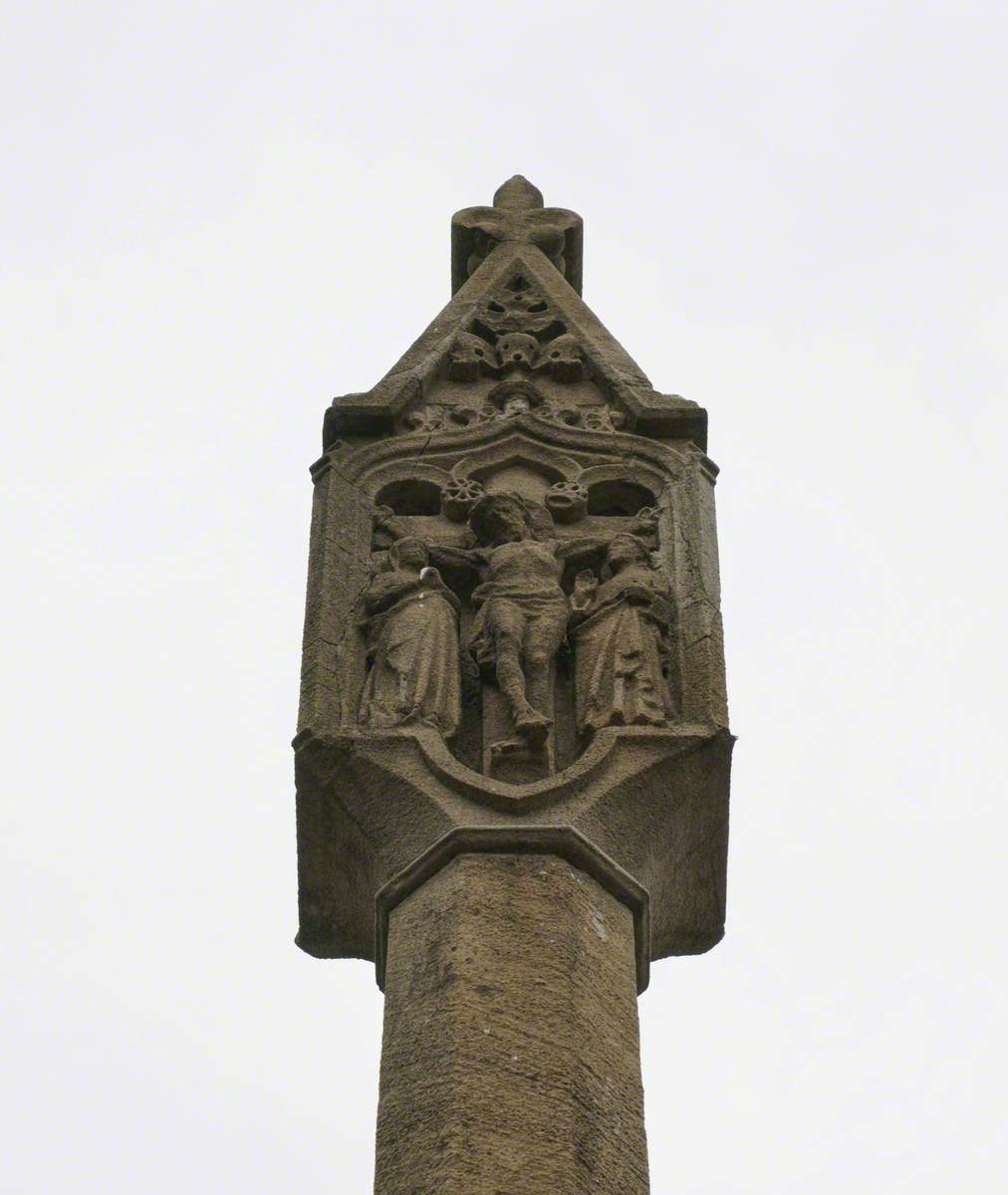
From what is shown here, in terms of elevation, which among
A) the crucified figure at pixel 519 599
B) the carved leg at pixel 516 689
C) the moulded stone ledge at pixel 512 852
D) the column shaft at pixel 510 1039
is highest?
the crucified figure at pixel 519 599

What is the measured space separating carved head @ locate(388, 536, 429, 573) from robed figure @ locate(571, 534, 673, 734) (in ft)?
1.73

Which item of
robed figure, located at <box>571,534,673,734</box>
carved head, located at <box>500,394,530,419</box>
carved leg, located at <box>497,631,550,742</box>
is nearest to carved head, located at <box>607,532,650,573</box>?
robed figure, located at <box>571,534,673,734</box>

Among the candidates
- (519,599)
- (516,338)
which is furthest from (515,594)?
(516,338)

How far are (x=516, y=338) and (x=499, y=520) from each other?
1.71m

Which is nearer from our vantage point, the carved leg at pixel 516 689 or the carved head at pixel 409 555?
the carved leg at pixel 516 689

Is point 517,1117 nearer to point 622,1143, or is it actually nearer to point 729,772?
point 622,1143

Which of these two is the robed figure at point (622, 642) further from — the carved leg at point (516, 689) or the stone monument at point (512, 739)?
the carved leg at point (516, 689)

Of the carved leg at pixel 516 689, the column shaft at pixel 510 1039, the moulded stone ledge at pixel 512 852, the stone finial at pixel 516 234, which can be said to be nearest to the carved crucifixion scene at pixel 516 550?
the carved leg at pixel 516 689

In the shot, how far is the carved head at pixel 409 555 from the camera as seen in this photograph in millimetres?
8445

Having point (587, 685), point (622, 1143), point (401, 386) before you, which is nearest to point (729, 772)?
point (587, 685)

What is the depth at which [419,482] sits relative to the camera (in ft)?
29.7

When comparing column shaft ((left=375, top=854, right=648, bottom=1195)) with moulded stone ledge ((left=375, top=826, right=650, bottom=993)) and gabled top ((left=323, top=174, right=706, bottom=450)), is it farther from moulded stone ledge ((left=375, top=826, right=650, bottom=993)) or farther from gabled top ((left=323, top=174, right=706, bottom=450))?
gabled top ((left=323, top=174, right=706, bottom=450))

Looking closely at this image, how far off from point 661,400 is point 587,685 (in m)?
1.99

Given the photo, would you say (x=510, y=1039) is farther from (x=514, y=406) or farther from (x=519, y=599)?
(x=514, y=406)
